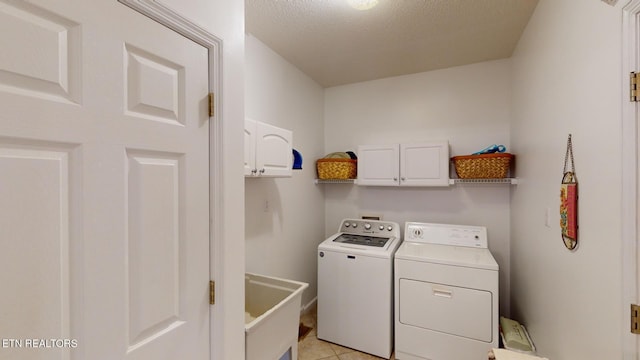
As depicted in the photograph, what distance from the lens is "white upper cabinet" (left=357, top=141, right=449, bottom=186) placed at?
254 cm

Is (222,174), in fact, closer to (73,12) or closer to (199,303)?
(199,303)

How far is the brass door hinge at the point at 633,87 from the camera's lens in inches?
34.2

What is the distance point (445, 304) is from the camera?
201 cm

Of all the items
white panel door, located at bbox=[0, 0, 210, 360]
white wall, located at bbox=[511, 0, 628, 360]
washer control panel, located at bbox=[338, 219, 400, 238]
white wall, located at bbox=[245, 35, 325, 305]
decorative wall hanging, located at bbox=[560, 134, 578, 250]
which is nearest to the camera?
white panel door, located at bbox=[0, 0, 210, 360]

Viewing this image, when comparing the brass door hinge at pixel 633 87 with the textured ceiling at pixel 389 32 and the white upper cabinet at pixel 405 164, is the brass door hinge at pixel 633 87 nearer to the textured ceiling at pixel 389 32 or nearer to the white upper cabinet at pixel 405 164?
the textured ceiling at pixel 389 32

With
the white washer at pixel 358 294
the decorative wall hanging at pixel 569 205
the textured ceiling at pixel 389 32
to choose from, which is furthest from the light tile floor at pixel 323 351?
the textured ceiling at pixel 389 32

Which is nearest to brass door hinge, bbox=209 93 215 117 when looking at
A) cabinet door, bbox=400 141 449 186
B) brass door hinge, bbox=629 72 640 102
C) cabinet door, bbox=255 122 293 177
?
cabinet door, bbox=255 122 293 177

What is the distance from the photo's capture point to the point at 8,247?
0.60 m

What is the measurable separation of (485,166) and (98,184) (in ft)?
8.55

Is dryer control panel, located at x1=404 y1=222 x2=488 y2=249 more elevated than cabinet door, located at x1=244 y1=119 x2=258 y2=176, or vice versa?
cabinet door, located at x1=244 y1=119 x2=258 y2=176

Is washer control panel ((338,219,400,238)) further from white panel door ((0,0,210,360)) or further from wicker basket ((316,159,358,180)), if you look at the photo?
white panel door ((0,0,210,360))

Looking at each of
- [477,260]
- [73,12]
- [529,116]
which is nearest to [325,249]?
[477,260]

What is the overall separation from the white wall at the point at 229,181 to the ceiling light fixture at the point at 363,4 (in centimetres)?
83

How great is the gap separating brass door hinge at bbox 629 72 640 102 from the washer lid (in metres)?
1.38
